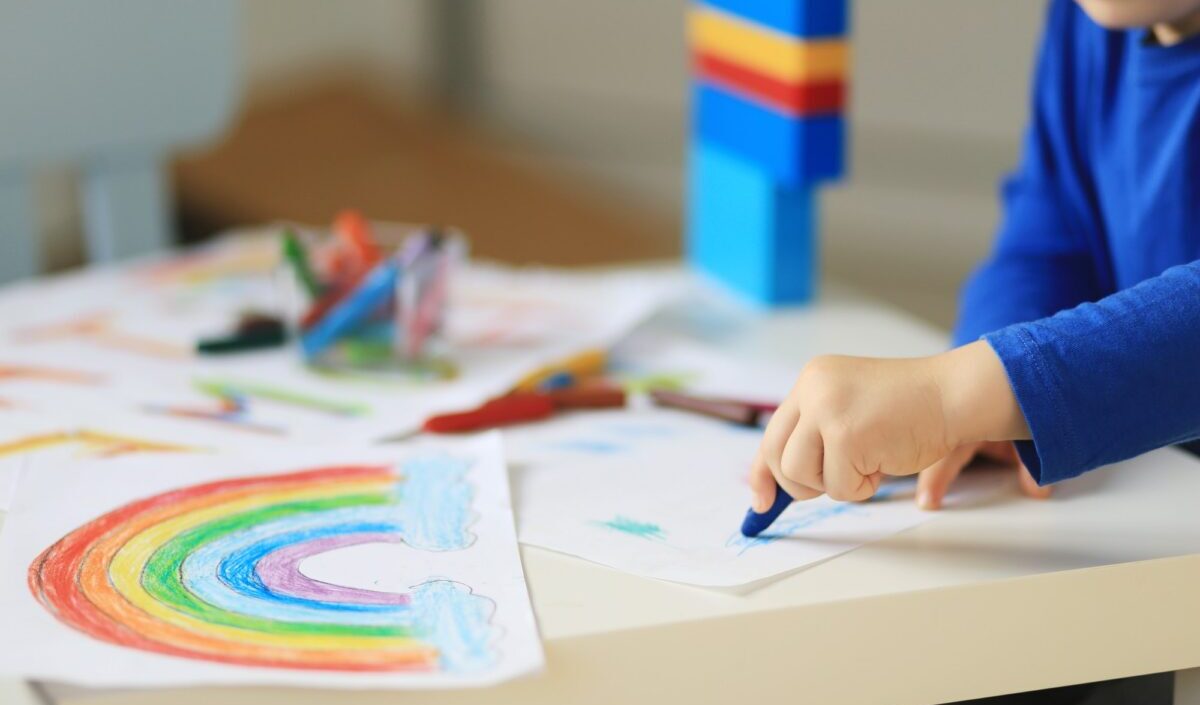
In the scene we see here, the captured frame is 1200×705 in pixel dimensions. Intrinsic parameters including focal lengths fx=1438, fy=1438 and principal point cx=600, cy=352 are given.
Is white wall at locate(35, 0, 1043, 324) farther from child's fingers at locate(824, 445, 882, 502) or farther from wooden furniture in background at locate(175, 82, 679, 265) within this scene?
child's fingers at locate(824, 445, 882, 502)

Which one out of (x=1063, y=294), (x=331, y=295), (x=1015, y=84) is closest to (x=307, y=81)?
(x=1015, y=84)

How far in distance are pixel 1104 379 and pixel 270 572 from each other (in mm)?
280

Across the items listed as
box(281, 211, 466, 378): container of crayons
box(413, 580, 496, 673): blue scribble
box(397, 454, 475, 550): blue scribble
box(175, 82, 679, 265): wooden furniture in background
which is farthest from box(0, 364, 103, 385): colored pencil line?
box(175, 82, 679, 265): wooden furniture in background

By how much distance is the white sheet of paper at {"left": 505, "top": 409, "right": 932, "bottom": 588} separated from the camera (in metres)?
0.48

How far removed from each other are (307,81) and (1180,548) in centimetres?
183

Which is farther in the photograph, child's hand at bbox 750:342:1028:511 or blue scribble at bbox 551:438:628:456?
blue scribble at bbox 551:438:628:456

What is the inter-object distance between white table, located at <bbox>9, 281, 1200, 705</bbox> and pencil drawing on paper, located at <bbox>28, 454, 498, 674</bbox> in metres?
0.02

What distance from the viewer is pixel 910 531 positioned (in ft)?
1.68

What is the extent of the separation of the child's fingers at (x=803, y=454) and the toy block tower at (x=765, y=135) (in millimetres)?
336

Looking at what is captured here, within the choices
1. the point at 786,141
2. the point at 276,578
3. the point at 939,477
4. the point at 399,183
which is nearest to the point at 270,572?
the point at 276,578

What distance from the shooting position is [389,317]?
724 mm

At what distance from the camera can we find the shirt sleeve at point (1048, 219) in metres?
0.67

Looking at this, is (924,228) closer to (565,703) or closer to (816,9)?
(816,9)

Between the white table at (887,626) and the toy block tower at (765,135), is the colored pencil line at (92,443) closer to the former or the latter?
the white table at (887,626)
